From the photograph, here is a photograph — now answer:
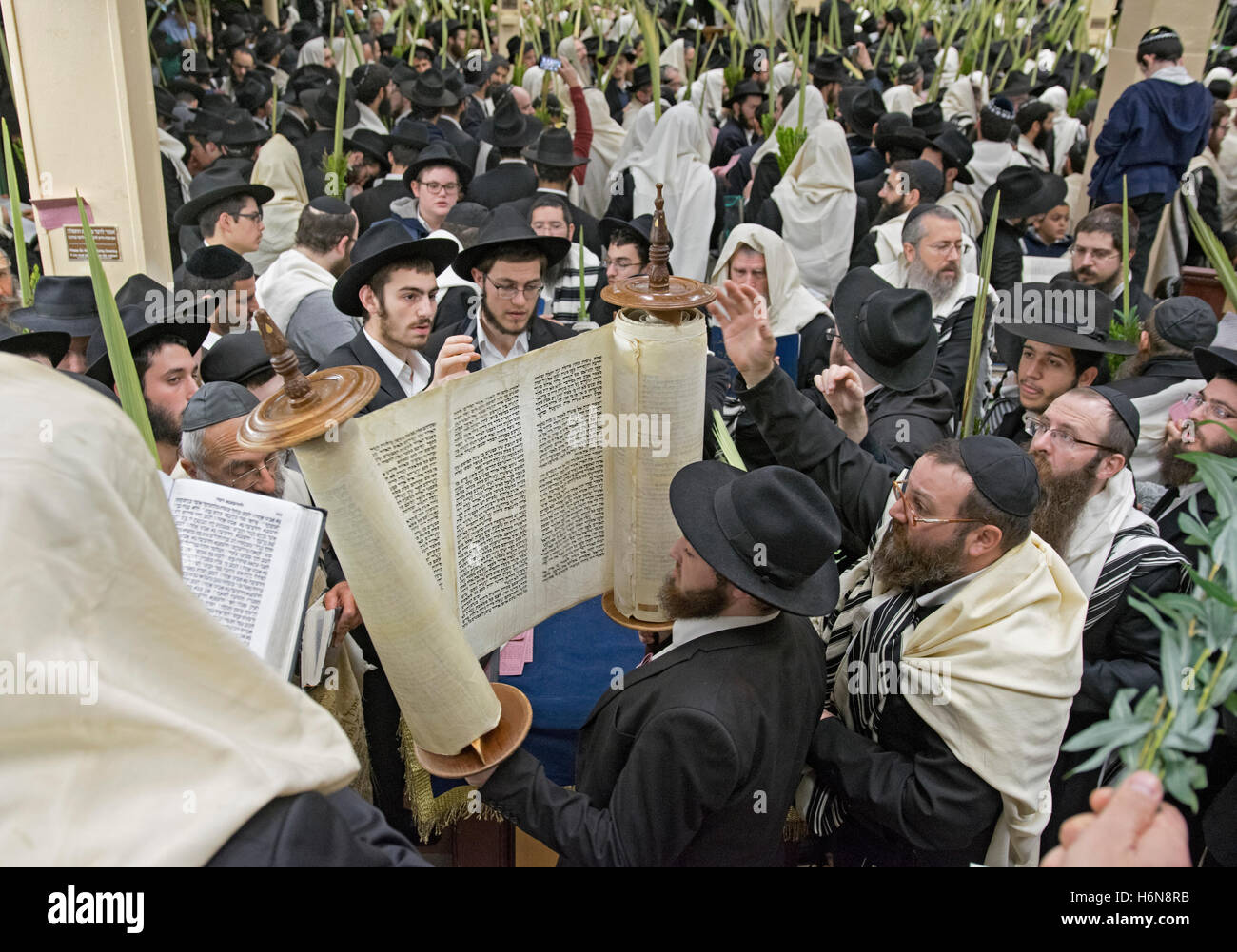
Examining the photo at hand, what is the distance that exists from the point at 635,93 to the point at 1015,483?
9.68 meters

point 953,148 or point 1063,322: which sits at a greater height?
point 953,148

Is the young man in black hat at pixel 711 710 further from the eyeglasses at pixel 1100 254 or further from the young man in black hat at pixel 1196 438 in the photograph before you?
the eyeglasses at pixel 1100 254

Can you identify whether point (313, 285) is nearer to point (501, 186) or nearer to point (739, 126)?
point (501, 186)

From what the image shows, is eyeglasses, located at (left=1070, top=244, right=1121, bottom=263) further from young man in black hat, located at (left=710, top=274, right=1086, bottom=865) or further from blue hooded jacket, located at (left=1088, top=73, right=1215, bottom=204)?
young man in black hat, located at (left=710, top=274, right=1086, bottom=865)

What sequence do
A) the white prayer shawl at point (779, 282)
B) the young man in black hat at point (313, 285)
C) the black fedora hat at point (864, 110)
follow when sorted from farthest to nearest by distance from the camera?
the black fedora hat at point (864, 110)
the white prayer shawl at point (779, 282)
the young man in black hat at point (313, 285)

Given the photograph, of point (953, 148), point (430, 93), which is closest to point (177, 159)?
point (430, 93)

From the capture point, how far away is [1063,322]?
13.9ft

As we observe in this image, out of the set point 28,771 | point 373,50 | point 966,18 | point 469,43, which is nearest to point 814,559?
point 28,771

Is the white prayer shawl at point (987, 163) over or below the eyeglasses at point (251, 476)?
over

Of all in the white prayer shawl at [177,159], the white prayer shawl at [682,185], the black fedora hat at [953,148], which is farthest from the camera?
the black fedora hat at [953,148]

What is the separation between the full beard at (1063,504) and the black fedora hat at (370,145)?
5.84 meters

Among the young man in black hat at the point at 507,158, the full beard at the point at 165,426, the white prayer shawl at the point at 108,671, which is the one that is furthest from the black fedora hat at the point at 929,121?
the white prayer shawl at the point at 108,671

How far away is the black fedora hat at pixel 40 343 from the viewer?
306 centimetres

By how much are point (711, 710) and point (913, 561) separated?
0.75 metres
